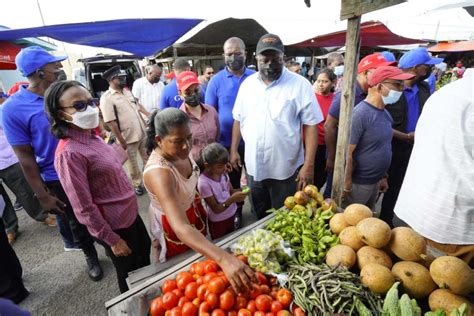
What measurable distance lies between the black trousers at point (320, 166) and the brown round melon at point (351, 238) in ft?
6.80

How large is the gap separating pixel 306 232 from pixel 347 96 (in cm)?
124

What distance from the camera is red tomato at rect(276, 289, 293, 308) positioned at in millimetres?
1402

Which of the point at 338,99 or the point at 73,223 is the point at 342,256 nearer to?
the point at 338,99

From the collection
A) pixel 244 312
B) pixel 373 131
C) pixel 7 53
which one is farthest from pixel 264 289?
pixel 7 53

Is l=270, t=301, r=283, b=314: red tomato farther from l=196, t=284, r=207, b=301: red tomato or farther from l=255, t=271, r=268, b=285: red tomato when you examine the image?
l=196, t=284, r=207, b=301: red tomato

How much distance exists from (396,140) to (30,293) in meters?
4.81

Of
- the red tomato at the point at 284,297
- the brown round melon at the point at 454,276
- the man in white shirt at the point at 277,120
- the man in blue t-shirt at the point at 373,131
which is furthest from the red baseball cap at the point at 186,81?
the brown round melon at the point at 454,276

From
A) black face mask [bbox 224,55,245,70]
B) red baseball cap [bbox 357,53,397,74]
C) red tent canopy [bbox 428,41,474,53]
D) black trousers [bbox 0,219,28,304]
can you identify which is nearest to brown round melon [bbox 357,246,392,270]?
red baseball cap [bbox 357,53,397,74]

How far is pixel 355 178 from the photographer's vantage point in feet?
9.55

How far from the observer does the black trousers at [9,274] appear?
2539 millimetres

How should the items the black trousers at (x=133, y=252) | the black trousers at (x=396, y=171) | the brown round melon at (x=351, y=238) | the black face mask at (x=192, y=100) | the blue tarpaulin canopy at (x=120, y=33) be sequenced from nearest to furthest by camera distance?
the brown round melon at (x=351, y=238), the black trousers at (x=133, y=252), the black face mask at (x=192, y=100), the black trousers at (x=396, y=171), the blue tarpaulin canopy at (x=120, y=33)

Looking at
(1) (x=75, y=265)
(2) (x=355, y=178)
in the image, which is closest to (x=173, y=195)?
(2) (x=355, y=178)

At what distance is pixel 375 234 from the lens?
1.63 metres

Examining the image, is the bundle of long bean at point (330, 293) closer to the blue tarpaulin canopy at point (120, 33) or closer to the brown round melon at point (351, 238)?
the brown round melon at point (351, 238)
